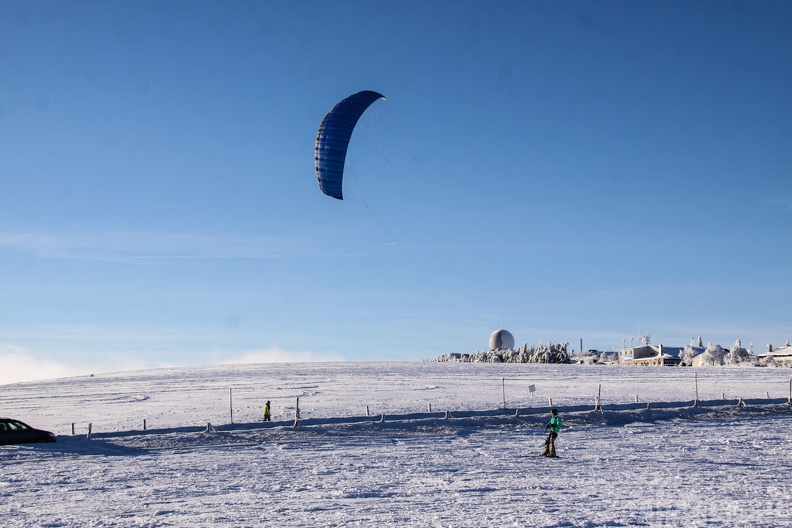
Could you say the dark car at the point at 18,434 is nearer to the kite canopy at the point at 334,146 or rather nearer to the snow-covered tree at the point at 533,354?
the kite canopy at the point at 334,146

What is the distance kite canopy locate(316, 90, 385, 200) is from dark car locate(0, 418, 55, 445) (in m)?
16.2

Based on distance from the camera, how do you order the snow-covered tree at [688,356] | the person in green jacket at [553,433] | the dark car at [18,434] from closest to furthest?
1. the person in green jacket at [553,433]
2. the dark car at [18,434]
3. the snow-covered tree at [688,356]

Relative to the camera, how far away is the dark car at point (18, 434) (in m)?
27.4

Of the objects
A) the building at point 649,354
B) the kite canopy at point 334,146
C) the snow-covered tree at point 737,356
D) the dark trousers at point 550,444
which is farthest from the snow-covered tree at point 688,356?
the dark trousers at point 550,444

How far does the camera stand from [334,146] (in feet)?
118

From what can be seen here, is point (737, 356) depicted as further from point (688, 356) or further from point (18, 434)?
point (18, 434)

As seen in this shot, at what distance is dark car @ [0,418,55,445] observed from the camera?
89.8 feet

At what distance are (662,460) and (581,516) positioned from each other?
33.3ft

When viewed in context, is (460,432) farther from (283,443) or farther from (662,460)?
(662,460)

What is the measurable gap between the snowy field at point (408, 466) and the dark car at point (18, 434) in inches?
31.4

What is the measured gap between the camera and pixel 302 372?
269 feet

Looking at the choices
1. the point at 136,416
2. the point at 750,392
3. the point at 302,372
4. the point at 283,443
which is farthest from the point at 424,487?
the point at 302,372

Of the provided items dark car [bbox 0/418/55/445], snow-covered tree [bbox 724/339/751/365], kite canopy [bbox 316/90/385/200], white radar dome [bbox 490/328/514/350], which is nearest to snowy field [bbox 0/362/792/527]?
dark car [bbox 0/418/55/445]

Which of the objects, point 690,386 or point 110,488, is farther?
point 690,386
